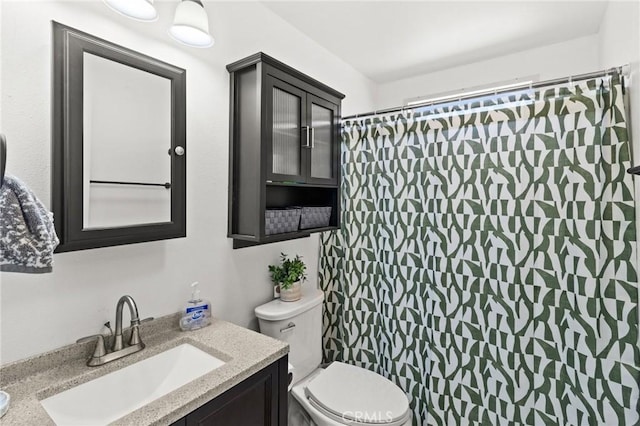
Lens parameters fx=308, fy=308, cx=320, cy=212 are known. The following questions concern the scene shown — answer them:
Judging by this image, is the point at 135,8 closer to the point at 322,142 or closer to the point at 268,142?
the point at 268,142

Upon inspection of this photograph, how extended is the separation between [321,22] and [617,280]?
199 cm

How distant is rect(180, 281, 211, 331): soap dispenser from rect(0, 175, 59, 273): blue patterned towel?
0.60m

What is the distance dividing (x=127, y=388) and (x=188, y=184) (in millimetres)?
795

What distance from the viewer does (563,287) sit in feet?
4.71

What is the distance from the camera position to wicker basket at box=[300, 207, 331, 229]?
1.71m

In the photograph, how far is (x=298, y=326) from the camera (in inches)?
66.0

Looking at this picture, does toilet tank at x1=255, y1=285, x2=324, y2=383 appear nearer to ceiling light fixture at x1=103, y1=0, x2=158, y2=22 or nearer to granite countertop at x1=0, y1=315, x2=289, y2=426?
granite countertop at x1=0, y1=315, x2=289, y2=426

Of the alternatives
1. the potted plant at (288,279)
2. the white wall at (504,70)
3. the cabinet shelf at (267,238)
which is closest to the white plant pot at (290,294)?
the potted plant at (288,279)

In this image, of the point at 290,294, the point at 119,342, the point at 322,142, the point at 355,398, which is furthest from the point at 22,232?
the point at 355,398

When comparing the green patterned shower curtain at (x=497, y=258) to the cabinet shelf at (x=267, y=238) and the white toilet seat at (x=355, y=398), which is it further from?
the cabinet shelf at (x=267, y=238)

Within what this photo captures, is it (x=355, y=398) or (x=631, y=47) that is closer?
(x=631, y=47)

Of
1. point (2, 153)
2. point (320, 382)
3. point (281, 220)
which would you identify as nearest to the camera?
point (2, 153)

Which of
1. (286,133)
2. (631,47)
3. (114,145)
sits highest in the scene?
(631,47)

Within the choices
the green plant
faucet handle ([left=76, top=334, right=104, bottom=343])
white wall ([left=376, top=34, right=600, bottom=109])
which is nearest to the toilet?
the green plant
